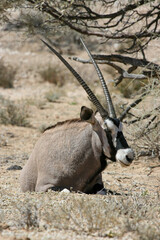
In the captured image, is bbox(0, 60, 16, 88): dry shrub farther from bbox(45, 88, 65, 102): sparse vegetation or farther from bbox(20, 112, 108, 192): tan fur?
bbox(20, 112, 108, 192): tan fur

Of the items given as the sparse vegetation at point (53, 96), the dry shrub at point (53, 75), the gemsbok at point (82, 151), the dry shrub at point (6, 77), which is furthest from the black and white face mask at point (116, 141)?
the dry shrub at point (53, 75)

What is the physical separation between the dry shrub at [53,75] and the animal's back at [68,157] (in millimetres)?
Result: 13001

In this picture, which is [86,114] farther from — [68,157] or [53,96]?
→ [53,96]

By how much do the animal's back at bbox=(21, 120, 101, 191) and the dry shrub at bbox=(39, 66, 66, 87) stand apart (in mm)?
13001

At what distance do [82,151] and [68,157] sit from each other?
195 millimetres

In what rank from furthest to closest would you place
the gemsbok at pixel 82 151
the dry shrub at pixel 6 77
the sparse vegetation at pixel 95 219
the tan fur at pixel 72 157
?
1. the dry shrub at pixel 6 77
2. the tan fur at pixel 72 157
3. the gemsbok at pixel 82 151
4. the sparse vegetation at pixel 95 219

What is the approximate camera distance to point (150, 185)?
654 cm

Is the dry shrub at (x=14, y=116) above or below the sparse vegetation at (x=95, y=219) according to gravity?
below

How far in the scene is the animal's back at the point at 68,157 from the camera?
17.6ft

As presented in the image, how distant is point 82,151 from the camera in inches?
212

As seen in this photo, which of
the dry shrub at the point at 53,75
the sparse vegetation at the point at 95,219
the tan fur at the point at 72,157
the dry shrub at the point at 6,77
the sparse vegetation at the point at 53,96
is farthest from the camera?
the dry shrub at the point at 53,75

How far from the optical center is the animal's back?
5.35 meters

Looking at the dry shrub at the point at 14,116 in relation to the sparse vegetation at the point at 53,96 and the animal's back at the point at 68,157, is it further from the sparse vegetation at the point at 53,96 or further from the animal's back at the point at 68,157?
the animal's back at the point at 68,157

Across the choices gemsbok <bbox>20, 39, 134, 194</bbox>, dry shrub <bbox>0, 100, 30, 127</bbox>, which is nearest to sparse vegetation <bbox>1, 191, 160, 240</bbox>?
gemsbok <bbox>20, 39, 134, 194</bbox>
